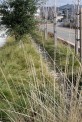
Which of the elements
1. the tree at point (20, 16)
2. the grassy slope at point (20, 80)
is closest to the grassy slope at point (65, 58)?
the grassy slope at point (20, 80)

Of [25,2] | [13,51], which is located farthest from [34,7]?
[13,51]

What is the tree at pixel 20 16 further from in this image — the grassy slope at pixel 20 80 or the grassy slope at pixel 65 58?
the grassy slope at pixel 20 80

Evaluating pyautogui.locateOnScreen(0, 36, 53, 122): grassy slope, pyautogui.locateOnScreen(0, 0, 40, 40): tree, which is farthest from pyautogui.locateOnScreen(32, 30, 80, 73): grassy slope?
pyautogui.locateOnScreen(0, 0, 40, 40): tree

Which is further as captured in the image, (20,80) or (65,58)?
(65,58)

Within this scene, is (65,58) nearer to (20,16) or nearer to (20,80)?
(20,80)

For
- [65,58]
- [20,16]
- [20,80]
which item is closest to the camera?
[20,80]

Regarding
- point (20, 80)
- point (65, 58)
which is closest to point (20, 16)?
point (65, 58)

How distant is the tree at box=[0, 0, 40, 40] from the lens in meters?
14.5

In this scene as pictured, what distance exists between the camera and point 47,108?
12.1 feet

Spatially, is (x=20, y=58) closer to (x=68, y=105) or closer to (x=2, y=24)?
(x=2, y=24)

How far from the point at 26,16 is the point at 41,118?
11.0 metres

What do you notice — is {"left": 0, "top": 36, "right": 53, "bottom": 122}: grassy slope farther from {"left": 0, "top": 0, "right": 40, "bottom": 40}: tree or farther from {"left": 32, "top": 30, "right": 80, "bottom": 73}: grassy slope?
{"left": 0, "top": 0, "right": 40, "bottom": 40}: tree

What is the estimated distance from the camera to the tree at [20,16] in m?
14.5

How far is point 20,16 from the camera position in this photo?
14664 millimetres
